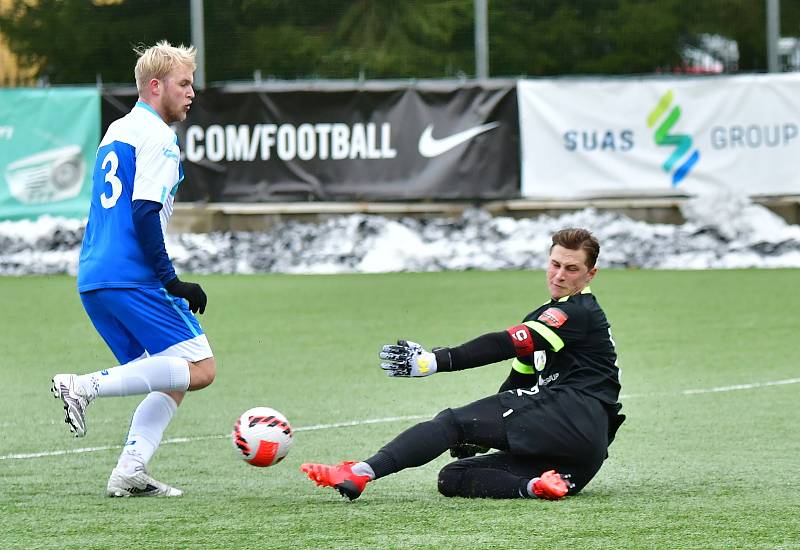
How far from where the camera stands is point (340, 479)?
5902 millimetres

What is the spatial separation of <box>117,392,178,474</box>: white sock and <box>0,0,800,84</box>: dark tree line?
1315 cm

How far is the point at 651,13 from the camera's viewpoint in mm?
19234

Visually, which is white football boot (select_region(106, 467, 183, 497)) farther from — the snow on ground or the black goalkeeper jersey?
the snow on ground

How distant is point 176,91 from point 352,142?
497 inches

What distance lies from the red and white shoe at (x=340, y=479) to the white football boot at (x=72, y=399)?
92cm

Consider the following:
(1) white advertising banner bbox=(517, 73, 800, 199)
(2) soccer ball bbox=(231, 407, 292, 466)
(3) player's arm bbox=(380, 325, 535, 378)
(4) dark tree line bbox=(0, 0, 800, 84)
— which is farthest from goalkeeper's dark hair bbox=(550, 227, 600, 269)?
(4) dark tree line bbox=(0, 0, 800, 84)

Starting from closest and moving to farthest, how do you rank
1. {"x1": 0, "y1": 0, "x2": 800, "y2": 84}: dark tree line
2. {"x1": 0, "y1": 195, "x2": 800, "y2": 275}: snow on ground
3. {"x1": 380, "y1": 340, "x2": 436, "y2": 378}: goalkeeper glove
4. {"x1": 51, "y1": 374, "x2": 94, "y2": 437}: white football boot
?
{"x1": 380, "y1": 340, "x2": 436, "y2": 378}: goalkeeper glove, {"x1": 51, "y1": 374, "x2": 94, "y2": 437}: white football boot, {"x1": 0, "y1": 195, "x2": 800, "y2": 275}: snow on ground, {"x1": 0, "y1": 0, "x2": 800, "y2": 84}: dark tree line

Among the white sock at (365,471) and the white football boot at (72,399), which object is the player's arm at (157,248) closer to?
the white football boot at (72,399)

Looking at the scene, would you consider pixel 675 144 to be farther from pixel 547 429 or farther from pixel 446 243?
pixel 547 429

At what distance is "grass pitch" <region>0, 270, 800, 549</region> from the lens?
213 inches

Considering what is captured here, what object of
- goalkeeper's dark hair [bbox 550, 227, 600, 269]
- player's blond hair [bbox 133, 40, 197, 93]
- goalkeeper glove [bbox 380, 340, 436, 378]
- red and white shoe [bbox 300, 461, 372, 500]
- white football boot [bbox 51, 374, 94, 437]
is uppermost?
player's blond hair [bbox 133, 40, 197, 93]

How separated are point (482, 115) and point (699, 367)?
878 centimetres

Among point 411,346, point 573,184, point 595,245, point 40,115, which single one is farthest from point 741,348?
point 40,115

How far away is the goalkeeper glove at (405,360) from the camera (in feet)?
18.4
